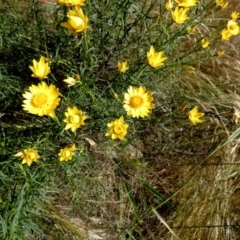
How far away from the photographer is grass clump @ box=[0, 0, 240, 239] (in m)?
1.55

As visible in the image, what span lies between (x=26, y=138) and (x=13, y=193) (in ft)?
0.65

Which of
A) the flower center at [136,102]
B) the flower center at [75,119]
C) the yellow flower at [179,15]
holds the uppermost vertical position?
the yellow flower at [179,15]

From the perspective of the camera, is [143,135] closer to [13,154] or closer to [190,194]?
[190,194]

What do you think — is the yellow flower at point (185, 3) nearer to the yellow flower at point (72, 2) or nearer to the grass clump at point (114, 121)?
the grass clump at point (114, 121)

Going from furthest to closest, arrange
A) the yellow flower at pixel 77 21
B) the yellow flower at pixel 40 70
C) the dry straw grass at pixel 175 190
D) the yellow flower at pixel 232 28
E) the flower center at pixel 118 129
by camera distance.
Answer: the dry straw grass at pixel 175 190
the yellow flower at pixel 232 28
the flower center at pixel 118 129
the yellow flower at pixel 40 70
the yellow flower at pixel 77 21

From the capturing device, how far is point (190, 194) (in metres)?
2.14

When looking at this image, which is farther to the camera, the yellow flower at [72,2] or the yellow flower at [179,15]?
the yellow flower at [179,15]

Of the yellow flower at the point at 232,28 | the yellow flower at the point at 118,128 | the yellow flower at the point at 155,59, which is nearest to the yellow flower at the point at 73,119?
the yellow flower at the point at 118,128

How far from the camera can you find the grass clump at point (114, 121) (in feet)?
5.08

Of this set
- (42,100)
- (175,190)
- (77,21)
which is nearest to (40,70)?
(42,100)

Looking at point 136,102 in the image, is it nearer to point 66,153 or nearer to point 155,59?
point 155,59

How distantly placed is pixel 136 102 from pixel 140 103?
2 cm

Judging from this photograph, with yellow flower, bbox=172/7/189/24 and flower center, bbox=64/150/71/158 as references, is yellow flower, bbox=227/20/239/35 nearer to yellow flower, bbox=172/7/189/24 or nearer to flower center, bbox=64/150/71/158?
yellow flower, bbox=172/7/189/24

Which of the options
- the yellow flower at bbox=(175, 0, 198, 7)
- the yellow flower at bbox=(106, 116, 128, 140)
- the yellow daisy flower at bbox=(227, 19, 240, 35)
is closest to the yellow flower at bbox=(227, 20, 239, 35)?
the yellow daisy flower at bbox=(227, 19, 240, 35)
